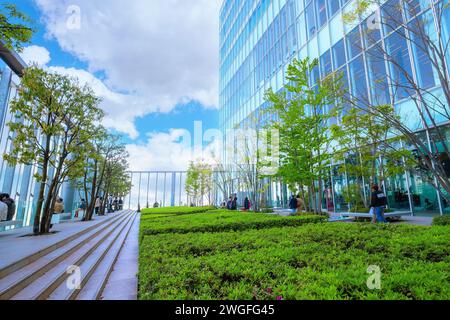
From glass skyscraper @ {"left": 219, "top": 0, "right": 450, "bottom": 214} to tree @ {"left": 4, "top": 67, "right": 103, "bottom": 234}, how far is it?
9425mm

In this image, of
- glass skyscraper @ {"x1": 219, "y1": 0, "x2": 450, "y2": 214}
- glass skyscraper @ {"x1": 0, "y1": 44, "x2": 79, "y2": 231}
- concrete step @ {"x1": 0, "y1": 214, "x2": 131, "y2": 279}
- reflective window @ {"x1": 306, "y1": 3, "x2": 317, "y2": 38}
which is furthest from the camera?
reflective window @ {"x1": 306, "y1": 3, "x2": 317, "y2": 38}

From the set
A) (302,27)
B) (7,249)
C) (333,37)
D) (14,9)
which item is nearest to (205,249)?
(7,249)

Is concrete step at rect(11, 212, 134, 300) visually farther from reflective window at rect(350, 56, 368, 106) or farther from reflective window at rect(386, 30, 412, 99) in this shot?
reflective window at rect(350, 56, 368, 106)

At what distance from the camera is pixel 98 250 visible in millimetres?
6418

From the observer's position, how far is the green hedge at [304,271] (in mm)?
2312

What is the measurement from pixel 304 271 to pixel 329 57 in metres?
16.0

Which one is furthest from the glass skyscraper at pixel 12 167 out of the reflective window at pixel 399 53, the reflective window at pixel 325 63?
the reflective window at pixel 399 53

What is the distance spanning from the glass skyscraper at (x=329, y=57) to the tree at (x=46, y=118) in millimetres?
9425

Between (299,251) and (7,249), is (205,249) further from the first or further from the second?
(7,249)

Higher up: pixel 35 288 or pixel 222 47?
pixel 222 47

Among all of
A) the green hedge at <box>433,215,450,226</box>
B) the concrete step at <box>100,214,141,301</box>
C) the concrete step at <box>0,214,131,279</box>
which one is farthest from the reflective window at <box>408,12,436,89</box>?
the concrete step at <box>0,214,131,279</box>

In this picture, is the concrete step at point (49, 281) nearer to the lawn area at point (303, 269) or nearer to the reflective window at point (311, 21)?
the lawn area at point (303, 269)

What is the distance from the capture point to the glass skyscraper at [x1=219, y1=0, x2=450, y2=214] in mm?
10211
